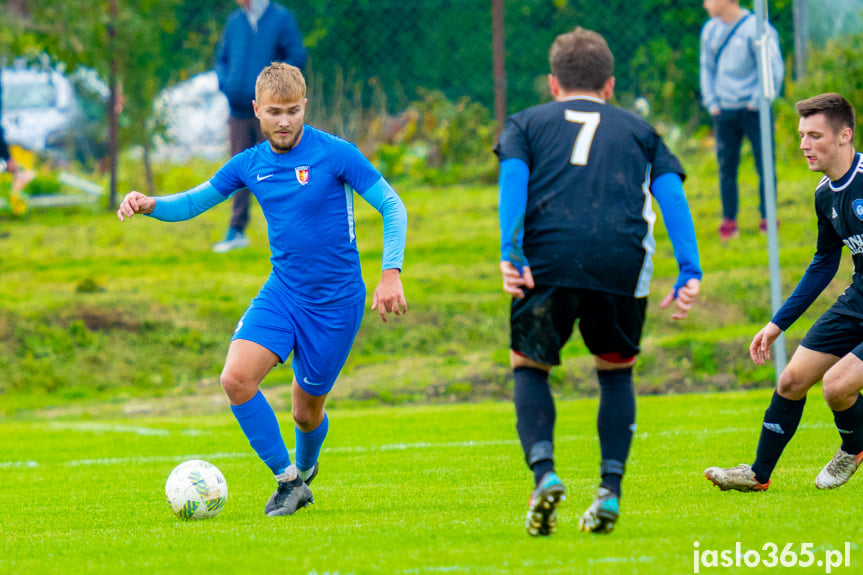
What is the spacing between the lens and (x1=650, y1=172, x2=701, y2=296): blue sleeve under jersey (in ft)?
15.0

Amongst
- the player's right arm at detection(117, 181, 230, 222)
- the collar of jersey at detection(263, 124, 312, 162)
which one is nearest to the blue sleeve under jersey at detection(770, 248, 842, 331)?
the collar of jersey at detection(263, 124, 312, 162)

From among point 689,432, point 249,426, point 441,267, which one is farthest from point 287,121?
point 441,267

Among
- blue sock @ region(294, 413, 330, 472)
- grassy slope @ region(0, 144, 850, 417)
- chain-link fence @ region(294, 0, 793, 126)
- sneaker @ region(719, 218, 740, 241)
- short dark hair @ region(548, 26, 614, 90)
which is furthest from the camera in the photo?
chain-link fence @ region(294, 0, 793, 126)

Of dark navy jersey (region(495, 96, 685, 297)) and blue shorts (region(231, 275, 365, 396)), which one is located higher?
dark navy jersey (region(495, 96, 685, 297))

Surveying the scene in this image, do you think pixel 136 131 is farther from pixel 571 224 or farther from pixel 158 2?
pixel 571 224

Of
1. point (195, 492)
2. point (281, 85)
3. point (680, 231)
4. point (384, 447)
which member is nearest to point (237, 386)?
point (195, 492)

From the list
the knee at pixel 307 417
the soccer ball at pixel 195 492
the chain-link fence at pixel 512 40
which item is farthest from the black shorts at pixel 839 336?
the chain-link fence at pixel 512 40

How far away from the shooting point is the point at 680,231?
4.59 m

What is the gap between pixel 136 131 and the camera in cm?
1526

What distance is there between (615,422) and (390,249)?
61.2 inches

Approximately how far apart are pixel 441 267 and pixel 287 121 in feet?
26.9

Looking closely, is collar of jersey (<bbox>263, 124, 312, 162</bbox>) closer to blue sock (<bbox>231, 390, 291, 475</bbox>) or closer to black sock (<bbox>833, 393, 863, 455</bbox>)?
blue sock (<bbox>231, 390, 291, 475</bbox>)

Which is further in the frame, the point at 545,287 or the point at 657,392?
the point at 657,392

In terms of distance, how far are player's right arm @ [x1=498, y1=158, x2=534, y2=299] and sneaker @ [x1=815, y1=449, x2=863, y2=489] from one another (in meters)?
2.18
